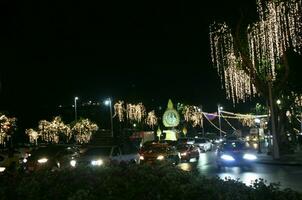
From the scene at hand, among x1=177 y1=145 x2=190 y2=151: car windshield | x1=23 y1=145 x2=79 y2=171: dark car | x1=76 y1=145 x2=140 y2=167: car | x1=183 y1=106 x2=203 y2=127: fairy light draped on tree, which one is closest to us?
x1=76 y1=145 x2=140 y2=167: car

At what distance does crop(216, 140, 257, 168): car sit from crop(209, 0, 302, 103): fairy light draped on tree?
6727mm

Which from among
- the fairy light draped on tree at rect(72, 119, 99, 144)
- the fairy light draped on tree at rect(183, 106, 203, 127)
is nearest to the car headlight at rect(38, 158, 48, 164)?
the fairy light draped on tree at rect(72, 119, 99, 144)

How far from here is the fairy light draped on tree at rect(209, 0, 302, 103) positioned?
102 feet

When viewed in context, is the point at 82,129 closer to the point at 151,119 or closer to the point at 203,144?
the point at 151,119

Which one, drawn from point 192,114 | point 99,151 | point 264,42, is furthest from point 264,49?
point 192,114

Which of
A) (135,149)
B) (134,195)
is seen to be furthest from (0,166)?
(134,195)

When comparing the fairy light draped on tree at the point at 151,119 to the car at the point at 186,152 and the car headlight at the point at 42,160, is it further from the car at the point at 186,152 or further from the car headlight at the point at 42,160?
the car headlight at the point at 42,160

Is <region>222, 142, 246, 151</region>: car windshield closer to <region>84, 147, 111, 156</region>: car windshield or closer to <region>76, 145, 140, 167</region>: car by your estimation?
<region>76, 145, 140, 167</region>: car

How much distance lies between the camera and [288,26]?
31000 millimetres

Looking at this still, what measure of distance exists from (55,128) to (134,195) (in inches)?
3077

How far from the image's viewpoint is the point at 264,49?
112ft

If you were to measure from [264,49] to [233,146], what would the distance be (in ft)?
23.5

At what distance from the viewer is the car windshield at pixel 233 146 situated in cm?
3046

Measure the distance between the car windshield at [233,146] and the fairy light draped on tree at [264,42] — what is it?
6.26m
